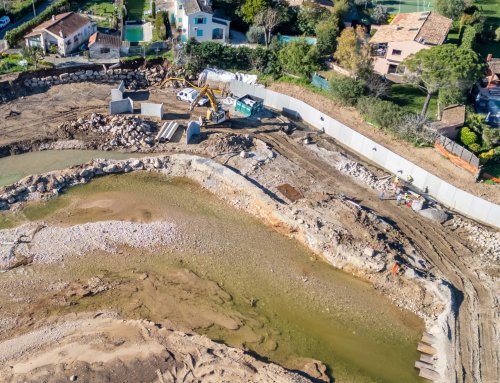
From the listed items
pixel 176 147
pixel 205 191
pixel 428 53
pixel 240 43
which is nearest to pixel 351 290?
pixel 205 191

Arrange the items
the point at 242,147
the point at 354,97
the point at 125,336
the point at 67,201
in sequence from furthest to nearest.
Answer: the point at 354,97 → the point at 242,147 → the point at 67,201 → the point at 125,336

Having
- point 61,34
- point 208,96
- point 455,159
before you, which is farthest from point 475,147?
point 61,34

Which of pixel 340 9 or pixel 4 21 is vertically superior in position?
pixel 340 9

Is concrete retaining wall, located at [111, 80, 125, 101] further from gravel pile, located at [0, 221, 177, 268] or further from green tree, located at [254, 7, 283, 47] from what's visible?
green tree, located at [254, 7, 283, 47]

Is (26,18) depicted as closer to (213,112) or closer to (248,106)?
(213,112)

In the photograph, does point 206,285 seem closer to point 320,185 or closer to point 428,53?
point 320,185
